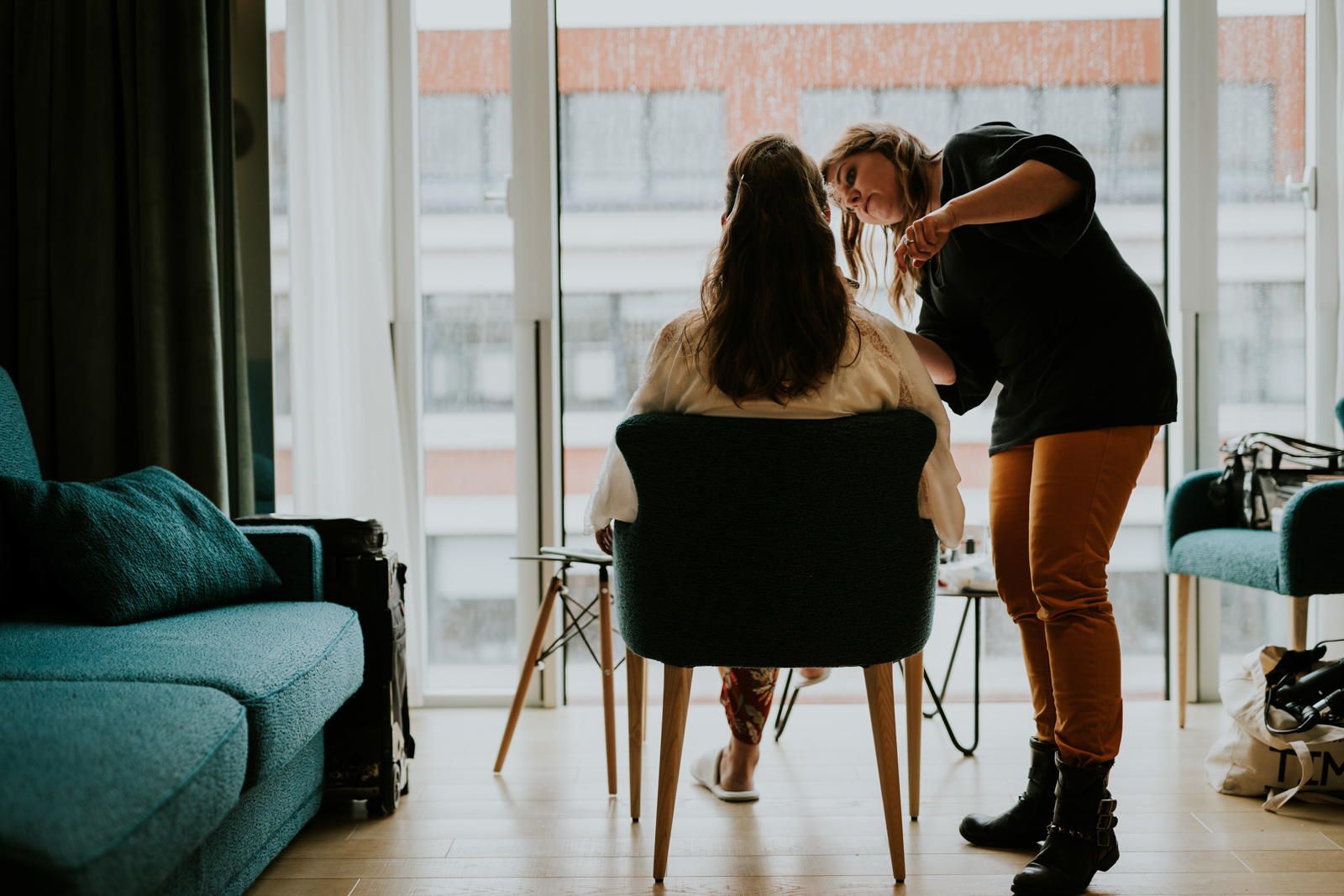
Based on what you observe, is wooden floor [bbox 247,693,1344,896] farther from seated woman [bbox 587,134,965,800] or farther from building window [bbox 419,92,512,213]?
building window [bbox 419,92,512,213]

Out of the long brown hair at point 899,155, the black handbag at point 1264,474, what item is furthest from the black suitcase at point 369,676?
the black handbag at point 1264,474

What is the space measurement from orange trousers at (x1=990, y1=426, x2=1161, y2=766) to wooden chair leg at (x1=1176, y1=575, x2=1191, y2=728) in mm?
1139

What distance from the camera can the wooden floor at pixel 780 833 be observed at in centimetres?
156

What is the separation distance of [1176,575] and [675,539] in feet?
5.59

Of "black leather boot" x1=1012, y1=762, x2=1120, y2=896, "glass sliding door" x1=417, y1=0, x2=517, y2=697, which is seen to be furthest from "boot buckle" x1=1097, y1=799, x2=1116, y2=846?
"glass sliding door" x1=417, y1=0, x2=517, y2=697

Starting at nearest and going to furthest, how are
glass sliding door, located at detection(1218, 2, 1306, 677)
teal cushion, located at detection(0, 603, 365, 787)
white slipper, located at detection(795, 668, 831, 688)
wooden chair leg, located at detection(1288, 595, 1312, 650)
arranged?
teal cushion, located at detection(0, 603, 365, 787)
wooden chair leg, located at detection(1288, 595, 1312, 650)
white slipper, located at detection(795, 668, 831, 688)
glass sliding door, located at detection(1218, 2, 1306, 677)

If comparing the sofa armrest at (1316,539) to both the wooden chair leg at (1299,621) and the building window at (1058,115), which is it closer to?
the wooden chair leg at (1299,621)

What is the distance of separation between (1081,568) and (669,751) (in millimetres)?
728

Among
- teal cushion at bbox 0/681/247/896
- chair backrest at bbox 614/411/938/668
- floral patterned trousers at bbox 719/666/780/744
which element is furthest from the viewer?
floral patterned trousers at bbox 719/666/780/744

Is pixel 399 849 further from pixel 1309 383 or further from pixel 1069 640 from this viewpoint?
pixel 1309 383

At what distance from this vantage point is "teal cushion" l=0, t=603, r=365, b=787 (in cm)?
126

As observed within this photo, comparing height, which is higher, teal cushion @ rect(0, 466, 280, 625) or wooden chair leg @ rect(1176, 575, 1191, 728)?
teal cushion @ rect(0, 466, 280, 625)

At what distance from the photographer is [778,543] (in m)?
1.41

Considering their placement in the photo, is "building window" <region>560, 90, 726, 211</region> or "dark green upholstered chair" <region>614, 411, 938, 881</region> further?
"building window" <region>560, 90, 726, 211</region>
